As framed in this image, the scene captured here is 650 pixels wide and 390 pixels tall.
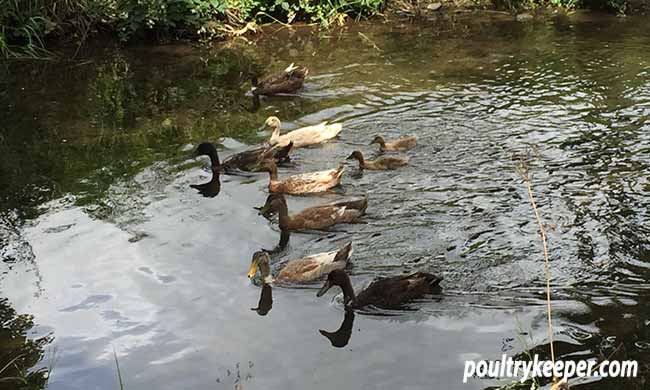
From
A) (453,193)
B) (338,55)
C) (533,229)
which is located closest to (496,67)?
(338,55)

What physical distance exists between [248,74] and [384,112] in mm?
3296

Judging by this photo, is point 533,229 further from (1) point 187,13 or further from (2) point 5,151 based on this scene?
(1) point 187,13

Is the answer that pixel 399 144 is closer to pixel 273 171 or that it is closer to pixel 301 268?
pixel 273 171

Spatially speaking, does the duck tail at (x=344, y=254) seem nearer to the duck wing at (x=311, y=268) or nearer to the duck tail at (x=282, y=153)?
the duck wing at (x=311, y=268)

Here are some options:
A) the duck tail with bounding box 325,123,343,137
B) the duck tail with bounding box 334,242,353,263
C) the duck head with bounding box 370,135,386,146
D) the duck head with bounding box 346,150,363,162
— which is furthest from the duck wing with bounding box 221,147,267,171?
the duck tail with bounding box 334,242,353,263

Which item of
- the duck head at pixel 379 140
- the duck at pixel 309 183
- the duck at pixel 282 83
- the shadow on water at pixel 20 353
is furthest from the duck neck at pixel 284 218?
the duck at pixel 282 83

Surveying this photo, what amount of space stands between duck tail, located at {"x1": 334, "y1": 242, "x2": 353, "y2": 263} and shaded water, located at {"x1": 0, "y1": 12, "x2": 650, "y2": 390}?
155 mm

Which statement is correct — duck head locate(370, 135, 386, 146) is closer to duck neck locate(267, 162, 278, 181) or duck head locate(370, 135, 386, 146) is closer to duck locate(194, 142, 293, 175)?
duck locate(194, 142, 293, 175)

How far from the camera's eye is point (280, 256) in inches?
294

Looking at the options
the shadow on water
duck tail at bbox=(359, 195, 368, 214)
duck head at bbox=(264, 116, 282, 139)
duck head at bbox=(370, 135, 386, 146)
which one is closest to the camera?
the shadow on water

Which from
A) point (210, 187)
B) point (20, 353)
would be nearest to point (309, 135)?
point (210, 187)

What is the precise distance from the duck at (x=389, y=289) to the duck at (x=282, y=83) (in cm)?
581

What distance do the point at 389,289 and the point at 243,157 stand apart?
359cm

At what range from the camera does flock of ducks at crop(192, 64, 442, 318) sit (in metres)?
6.38
